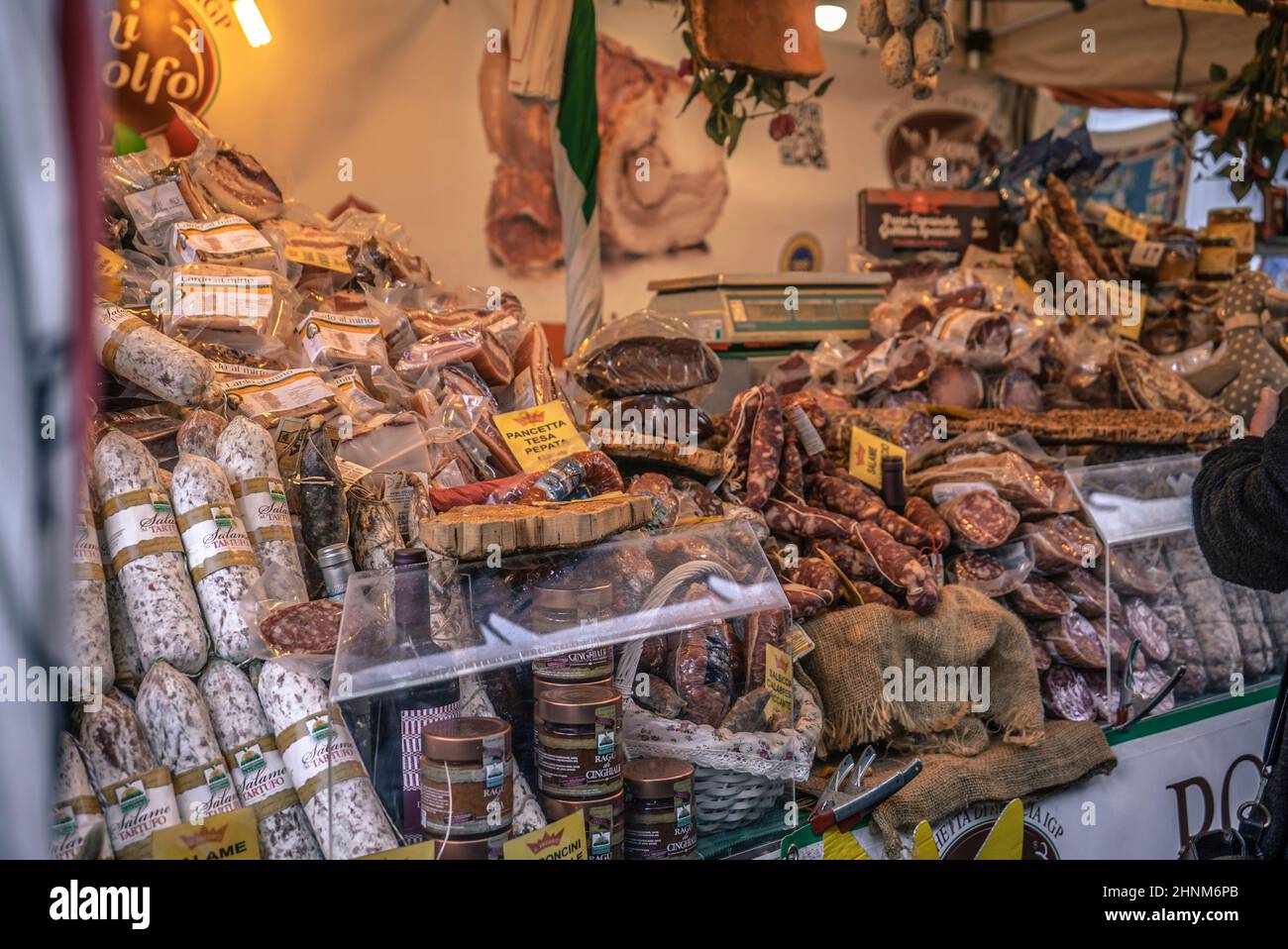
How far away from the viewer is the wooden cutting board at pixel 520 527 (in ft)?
6.54

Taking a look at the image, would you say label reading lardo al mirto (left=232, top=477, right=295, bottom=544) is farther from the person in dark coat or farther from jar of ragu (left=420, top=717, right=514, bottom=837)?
the person in dark coat

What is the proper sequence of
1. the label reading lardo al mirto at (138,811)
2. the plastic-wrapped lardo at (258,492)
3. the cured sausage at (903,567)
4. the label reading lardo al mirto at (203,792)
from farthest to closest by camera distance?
the cured sausage at (903,567) → the plastic-wrapped lardo at (258,492) → the label reading lardo al mirto at (203,792) → the label reading lardo al mirto at (138,811)

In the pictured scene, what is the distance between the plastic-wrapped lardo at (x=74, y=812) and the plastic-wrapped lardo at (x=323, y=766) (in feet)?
1.04

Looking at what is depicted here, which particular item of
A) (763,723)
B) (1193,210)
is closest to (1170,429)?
(763,723)

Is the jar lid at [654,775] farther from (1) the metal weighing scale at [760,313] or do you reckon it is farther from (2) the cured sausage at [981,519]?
(1) the metal weighing scale at [760,313]

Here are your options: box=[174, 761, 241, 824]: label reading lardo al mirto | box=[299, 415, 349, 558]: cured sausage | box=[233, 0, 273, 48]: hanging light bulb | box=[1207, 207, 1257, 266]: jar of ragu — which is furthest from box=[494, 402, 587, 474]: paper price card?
box=[1207, 207, 1257, 266]: jar of ragu

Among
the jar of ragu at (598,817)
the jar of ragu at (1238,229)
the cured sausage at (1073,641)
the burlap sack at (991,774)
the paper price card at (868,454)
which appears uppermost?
the jar of ragu at (1238,229)

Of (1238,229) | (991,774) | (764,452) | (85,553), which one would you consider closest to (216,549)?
(85,553)

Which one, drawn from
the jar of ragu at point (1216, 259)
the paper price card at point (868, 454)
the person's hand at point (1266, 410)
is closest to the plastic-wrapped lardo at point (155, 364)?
the paper price card at point (868, 454)

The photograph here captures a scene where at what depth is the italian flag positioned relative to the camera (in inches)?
165

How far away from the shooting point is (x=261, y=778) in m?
1.90

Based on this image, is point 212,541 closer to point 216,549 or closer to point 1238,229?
point 216,549
